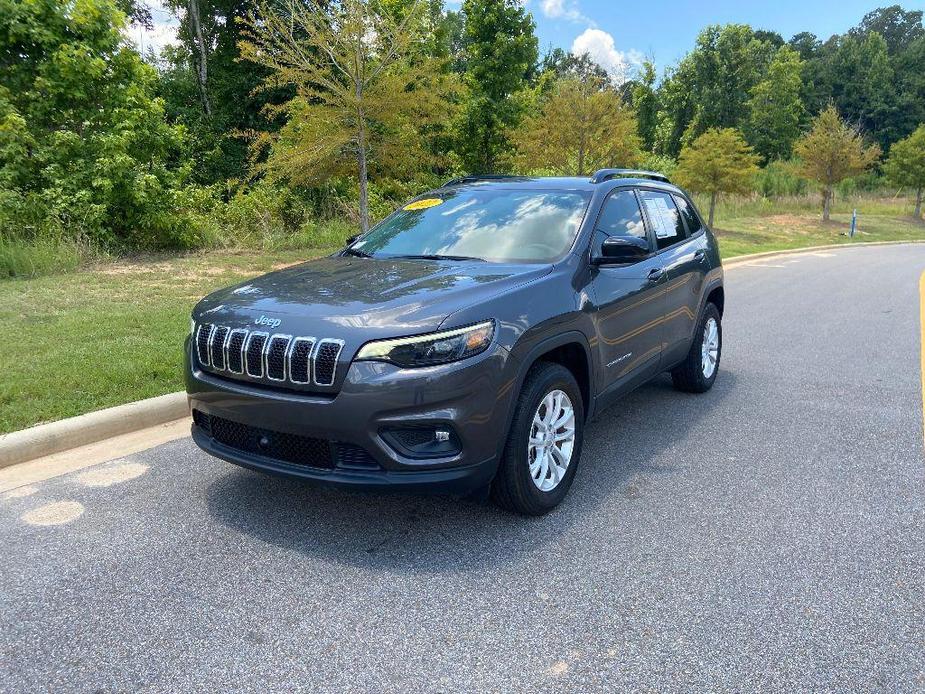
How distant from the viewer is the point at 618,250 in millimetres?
4184

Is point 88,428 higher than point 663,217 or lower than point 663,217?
lower

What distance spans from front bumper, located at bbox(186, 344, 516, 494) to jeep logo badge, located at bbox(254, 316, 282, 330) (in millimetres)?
294

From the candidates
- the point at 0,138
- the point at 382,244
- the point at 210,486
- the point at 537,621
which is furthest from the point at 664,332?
the point at 0,138

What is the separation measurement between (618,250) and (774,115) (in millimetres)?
56898

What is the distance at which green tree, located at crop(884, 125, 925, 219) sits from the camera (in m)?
39.2

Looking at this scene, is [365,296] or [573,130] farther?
[573,130]

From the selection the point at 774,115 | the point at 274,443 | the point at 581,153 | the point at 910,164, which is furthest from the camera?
the point at 774,115

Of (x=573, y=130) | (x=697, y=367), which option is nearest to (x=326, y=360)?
(x=697, y=367)

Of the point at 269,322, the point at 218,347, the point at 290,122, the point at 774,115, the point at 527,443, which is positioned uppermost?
the point at 774,115

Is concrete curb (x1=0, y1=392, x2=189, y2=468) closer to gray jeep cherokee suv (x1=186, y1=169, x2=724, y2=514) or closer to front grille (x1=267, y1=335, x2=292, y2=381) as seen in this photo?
gray jeep cherokee suv (x1=186, y1=169, x2=724, y2=514)

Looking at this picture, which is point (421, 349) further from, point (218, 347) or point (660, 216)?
point (660, 216)

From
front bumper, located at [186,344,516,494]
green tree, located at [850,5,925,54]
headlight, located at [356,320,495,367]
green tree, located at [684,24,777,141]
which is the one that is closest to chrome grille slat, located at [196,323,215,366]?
front bumper, located at [186,344,516,494]

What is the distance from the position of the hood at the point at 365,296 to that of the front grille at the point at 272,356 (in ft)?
0.17

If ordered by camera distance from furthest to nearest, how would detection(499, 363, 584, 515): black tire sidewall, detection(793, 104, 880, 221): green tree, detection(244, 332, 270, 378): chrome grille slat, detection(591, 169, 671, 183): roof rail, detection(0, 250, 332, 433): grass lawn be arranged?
detection(793, 104, 880, 221): green tree
detection(0, 250, 332, 433): grass lawn
detection(591, 169, 671, 183): roof rail
detection(499, 363, 584, 515): black tire sidewall
detection(244, 332, 270, 378): chrome grille slat
